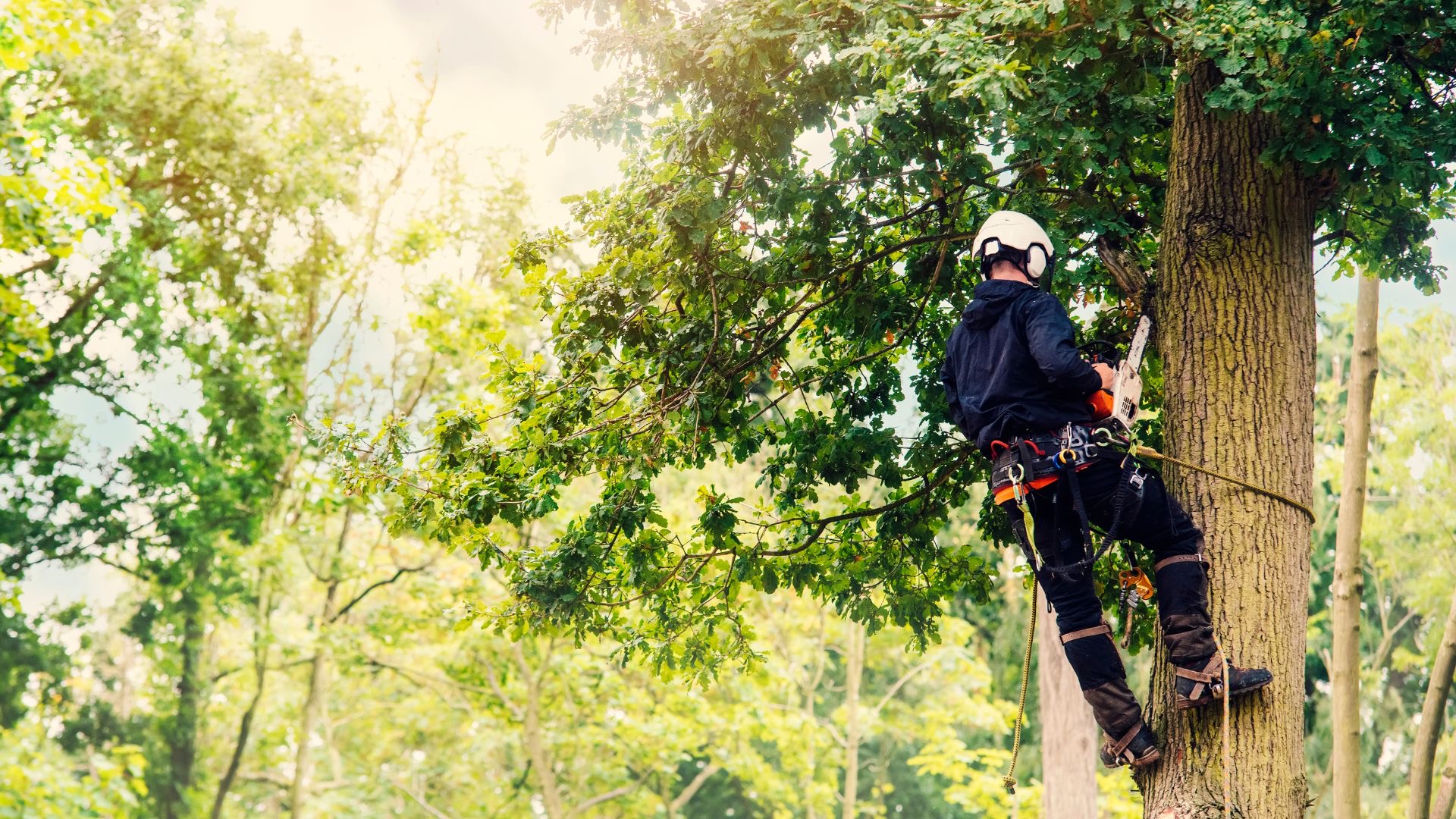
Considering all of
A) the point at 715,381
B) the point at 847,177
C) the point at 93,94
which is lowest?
the point at 715,381

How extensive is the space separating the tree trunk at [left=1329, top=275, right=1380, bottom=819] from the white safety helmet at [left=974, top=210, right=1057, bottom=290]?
3012 mm

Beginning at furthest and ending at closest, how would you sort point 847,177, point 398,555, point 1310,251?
point 398,555
point 847,177
point 1310,251

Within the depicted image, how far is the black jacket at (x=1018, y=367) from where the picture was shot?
3982mm

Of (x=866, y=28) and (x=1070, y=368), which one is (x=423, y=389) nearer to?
(x=866, y=28)

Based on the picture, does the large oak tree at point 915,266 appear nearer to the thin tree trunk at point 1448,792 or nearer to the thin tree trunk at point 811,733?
the thin tree trunk at point 1448,792

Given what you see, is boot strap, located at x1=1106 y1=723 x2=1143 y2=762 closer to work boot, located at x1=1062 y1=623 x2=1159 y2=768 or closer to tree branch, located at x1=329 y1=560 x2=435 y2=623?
work boot, located at x1=1062 y1=623 x2=1159 y2=768

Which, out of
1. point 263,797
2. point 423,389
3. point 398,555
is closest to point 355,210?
point 423,389

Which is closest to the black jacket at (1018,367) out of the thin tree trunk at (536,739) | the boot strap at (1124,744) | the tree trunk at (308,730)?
the boot strap at (1124,744)

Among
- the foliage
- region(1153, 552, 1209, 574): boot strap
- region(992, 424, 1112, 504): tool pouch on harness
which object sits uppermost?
region(992, 424, 1112, 504): tool pouch on harness

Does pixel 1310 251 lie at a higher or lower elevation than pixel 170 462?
lower

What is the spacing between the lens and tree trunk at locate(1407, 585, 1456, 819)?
633 cm

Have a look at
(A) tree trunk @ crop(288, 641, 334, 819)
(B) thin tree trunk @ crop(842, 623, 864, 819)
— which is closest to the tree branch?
(A) tree trunk @ crop(288, 641, 334, 819)

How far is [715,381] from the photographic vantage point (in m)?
6.05

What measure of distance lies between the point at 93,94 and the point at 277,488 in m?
6.01
